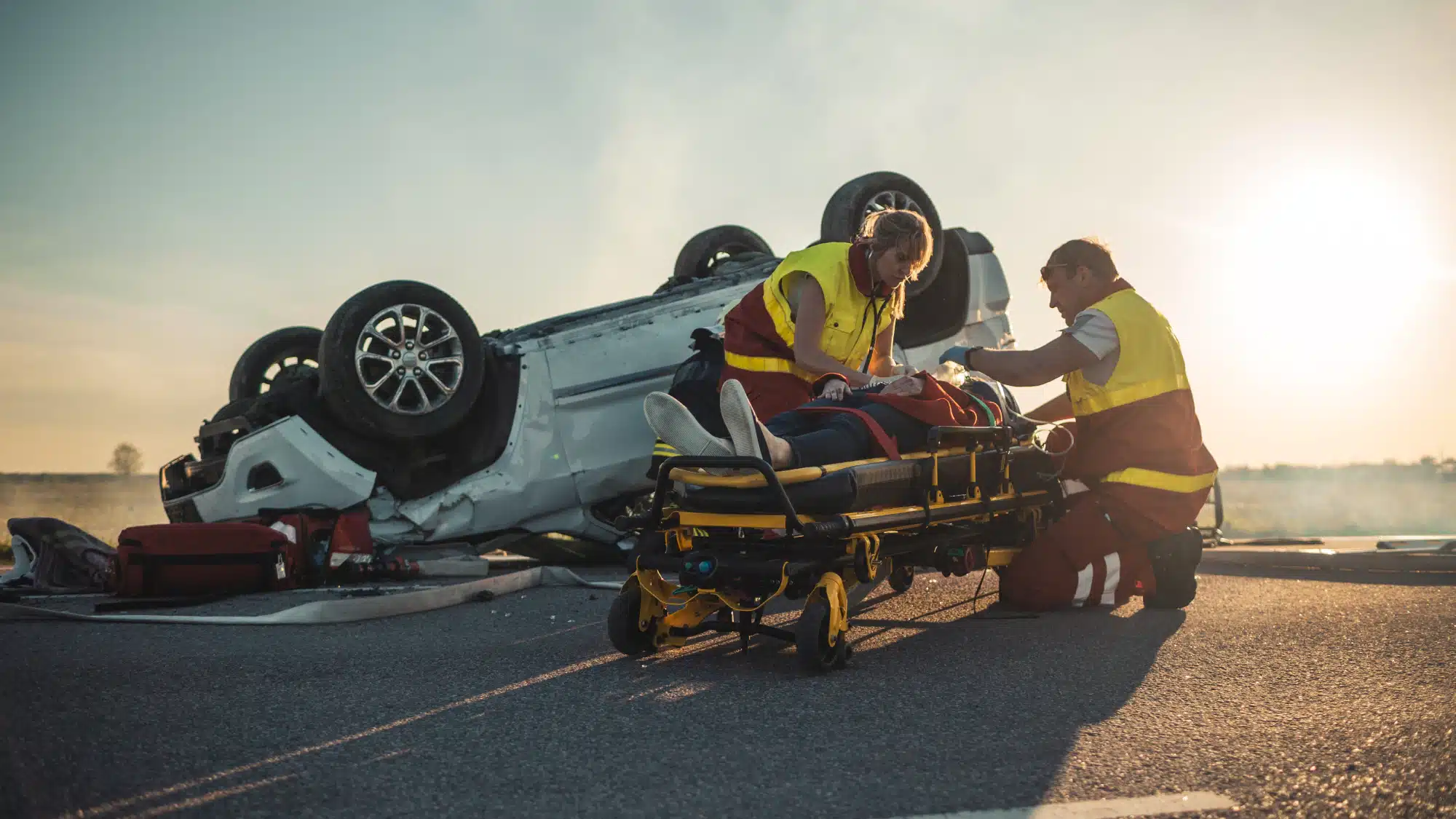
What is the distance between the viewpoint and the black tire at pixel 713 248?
834cm


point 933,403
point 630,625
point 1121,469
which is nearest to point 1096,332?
point 1121,469

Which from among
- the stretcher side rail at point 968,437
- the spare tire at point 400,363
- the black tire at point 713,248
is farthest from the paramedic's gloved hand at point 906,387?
the black tire at point 713,248

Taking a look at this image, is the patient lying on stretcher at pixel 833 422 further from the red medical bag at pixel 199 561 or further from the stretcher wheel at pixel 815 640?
the red medical bag at pixel 199 561

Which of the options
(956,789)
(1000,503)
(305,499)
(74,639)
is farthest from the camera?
(305,499)

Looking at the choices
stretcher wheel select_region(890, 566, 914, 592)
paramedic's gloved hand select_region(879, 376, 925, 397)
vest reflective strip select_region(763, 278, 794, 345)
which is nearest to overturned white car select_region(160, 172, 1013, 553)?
vest reflective strip select_region(763, 278, 794, 345)

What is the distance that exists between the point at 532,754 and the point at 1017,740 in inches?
42.6

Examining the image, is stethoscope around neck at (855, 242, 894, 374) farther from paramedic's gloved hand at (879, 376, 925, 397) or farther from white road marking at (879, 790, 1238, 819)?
white road marking at (879, 790, 1238, 819)

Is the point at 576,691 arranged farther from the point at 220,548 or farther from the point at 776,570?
the point at 220,548

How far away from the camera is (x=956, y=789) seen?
6.81 ft

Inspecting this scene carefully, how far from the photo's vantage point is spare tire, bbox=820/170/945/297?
267 inches

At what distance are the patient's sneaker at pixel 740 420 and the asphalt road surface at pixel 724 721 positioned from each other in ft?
2.24

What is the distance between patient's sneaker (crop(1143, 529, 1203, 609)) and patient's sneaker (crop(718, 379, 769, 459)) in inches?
90.2

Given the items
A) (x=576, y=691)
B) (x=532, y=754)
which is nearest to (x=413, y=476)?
(x=576, y=691)

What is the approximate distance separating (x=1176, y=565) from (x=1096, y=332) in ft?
3.44
